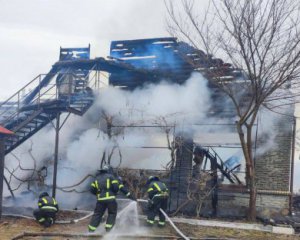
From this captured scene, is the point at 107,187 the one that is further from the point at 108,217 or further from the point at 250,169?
the point at 250,169

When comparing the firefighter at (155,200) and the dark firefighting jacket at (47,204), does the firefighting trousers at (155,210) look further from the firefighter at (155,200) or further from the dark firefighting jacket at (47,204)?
Answer: the dark firefighting jacket at (47,204)

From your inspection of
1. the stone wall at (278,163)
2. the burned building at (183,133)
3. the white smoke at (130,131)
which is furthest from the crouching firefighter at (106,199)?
the stone wall at (278,163)

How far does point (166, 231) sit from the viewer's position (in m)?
10.5

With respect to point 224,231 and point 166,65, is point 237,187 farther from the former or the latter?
point 166,65

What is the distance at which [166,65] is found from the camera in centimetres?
1502

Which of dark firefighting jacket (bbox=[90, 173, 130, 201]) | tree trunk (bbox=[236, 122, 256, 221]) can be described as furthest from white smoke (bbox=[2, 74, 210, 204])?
dark firefighting jacket (bbox=[90, 173, 130, 201])

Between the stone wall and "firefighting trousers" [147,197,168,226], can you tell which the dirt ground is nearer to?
"firefighting trousers" [147,197,168,226]

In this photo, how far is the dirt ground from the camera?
9.96 metres

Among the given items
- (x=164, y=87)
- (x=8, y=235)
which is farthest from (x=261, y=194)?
(x=8, y=235)

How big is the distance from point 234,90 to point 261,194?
343 centimetres

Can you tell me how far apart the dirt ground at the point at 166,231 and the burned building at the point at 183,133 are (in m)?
1.56

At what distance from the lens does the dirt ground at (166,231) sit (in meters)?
9.96


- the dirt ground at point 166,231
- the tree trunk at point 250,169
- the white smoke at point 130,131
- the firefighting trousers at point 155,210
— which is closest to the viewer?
the dirt ground at point 166,231

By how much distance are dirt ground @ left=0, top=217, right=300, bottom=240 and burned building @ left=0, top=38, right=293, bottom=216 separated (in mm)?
1564
